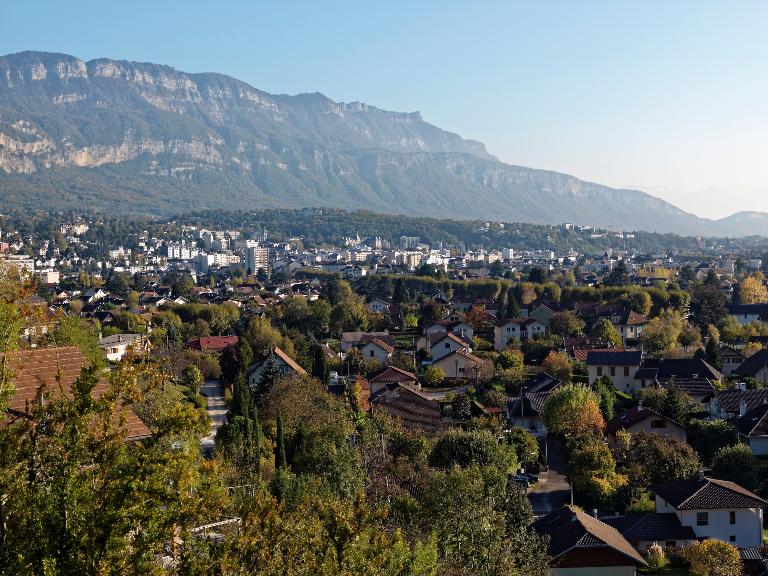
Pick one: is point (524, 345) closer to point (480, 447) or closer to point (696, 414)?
point (696, 414)

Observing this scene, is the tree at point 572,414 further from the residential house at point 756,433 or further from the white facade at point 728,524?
the white facade at point 728,524

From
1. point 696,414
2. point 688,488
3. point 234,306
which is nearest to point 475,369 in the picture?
point 696,414

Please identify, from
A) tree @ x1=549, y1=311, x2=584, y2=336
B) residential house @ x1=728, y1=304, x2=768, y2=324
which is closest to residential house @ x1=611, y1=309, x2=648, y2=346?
tree @ x1=549, y1=311, x2=584, y2=336

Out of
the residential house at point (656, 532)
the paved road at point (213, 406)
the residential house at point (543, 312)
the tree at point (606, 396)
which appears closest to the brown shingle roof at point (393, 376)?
the paved road at point (213, 406)

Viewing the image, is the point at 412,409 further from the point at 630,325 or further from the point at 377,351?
the point at 630,325

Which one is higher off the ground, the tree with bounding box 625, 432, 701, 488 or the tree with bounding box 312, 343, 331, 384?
the tree with bounding box 625, 432, 701, 488

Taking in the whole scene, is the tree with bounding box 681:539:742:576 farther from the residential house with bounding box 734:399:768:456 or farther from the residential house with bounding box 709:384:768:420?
the residential house with bounding box 709:384:768:420
